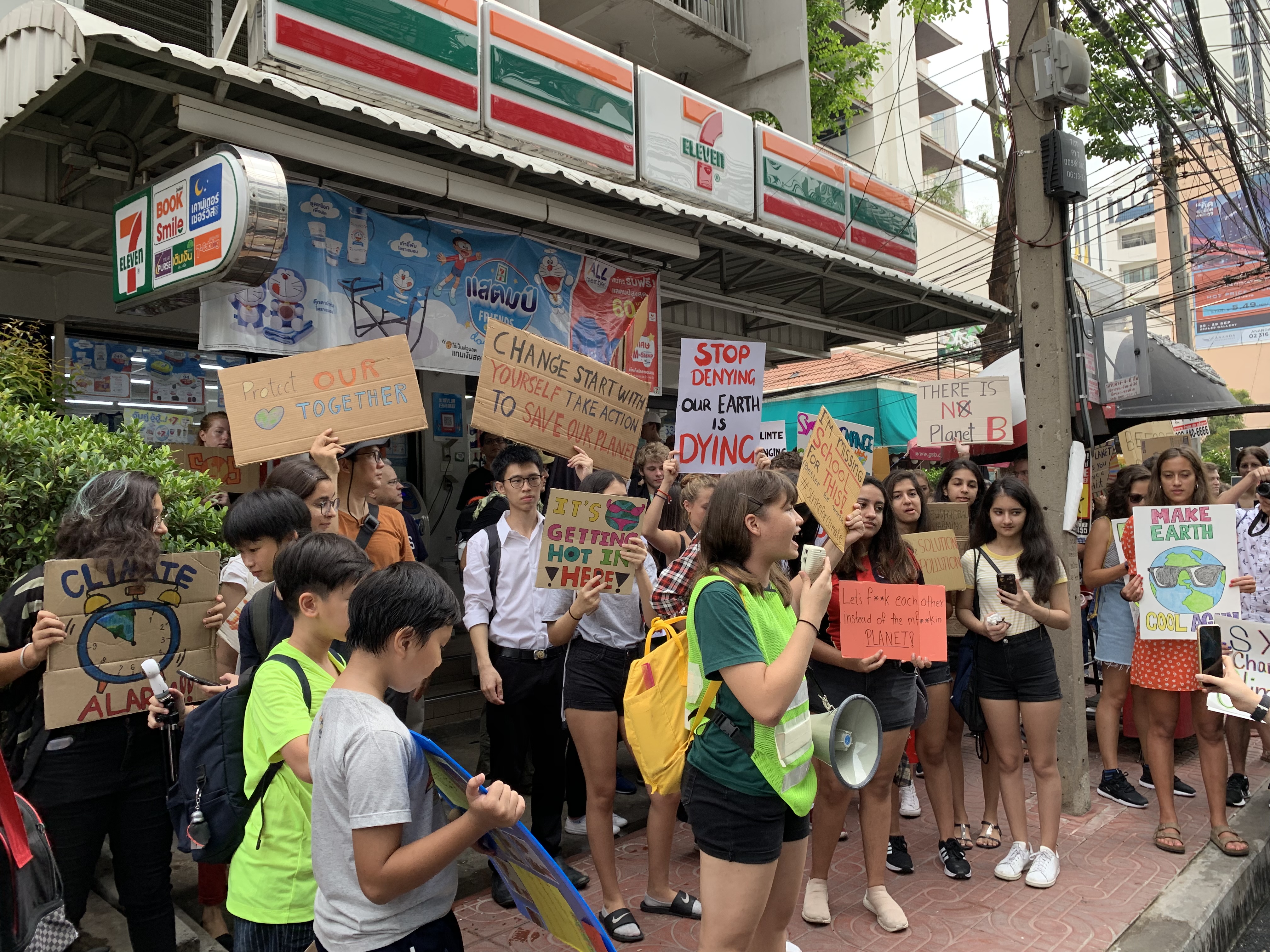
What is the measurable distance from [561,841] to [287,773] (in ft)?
9.24

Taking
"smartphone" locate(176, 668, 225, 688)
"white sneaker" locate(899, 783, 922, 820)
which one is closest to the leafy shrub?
"smartphone" locate(176, 668, 225, 688)

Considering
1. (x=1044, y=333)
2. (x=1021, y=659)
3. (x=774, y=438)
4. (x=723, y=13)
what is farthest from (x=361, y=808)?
(x=723, y=13)

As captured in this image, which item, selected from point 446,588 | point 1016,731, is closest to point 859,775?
point 446,588

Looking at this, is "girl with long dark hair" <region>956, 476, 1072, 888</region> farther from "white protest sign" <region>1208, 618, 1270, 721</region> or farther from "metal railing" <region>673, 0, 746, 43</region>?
"metal railing" <region>673, 0, 746, 43</region>

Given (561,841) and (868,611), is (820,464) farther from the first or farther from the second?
(561,841)

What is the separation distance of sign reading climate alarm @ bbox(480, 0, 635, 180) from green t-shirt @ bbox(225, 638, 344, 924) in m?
4.97

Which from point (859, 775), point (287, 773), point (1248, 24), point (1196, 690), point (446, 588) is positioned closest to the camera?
point (446, 588)

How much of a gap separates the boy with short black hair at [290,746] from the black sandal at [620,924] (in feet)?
6.46

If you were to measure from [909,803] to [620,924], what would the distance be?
8.27ft

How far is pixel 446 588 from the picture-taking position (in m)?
2.11

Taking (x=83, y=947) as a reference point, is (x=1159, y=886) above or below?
below

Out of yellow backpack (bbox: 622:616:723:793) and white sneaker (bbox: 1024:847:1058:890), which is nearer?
yellow backpack (bbox: 622:616:723:793)

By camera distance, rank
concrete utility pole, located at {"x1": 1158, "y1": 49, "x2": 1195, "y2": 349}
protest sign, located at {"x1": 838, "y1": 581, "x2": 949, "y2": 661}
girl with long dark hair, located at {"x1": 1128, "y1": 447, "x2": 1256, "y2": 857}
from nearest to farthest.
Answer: protest sign, located at {"x1": 838, "y1": 581, "x2": 949, "y2": 661} → girl with long dark hair, located at {"x1": 1128, "y1": 447, "x2": 1256, "y2": 857} → concrete utility pole, located at {"x1": 1158, "y1": 49, "x2": 1195, "y2": 349}

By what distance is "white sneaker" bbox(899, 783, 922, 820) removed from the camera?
5.64m
